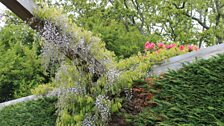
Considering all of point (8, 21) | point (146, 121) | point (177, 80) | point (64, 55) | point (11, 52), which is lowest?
point (146, 121)

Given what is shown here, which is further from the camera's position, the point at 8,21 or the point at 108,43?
the point at 8,21

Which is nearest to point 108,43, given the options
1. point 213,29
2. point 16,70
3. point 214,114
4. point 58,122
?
point 16,70

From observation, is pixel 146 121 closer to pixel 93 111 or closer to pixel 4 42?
pixel 93 111

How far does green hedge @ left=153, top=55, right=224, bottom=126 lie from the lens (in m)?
3.96

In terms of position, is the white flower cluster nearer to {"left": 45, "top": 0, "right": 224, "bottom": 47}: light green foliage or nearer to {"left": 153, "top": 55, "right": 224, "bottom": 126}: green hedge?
{"left": 153, "top": 55, "right": 224, "bottom": 126}: green hedge

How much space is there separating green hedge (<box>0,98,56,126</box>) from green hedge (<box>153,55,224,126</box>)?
1.67 metres

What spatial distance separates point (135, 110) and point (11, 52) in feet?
19.6

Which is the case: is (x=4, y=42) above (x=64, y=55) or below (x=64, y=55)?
above

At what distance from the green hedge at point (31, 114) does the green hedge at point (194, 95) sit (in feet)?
5.49

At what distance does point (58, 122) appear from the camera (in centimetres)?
507

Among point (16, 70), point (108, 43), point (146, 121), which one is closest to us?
point (146, 121)

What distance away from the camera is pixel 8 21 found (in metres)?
12.7

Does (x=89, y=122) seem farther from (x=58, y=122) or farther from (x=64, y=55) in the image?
(x=64, y=55)

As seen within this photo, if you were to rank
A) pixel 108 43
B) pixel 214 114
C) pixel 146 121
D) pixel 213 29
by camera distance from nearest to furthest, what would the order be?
1. pixel 214 114
2. pixel 146 121
3. pixel 108 43
4. pixel 213 29
